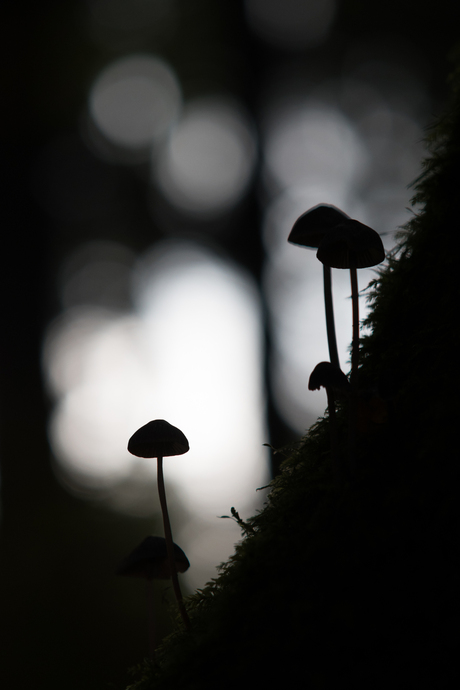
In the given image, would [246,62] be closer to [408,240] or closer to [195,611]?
[408,240]

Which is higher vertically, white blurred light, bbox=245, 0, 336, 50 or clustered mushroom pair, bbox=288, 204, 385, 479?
white blurred light, bbox=245, 0, 336, 50

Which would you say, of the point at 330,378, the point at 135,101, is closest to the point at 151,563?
the point at 330,378

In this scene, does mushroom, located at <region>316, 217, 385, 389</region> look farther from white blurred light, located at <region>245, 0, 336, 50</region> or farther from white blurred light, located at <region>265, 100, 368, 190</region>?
white blurred light, located at <region>245, 0, 336, 50</region>

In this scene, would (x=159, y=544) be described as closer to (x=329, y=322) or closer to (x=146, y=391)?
(x=329, y=322)

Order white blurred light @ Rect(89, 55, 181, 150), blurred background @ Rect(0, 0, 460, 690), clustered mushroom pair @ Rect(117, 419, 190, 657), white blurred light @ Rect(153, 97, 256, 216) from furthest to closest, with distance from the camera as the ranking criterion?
white blurred light @ Rect(89, 55, 181, 150) → white blurred light @ Rect(153, 97, 256, 216) → blurred background @ Rect(0, 0, 460, 690) → clustered mushroom pair @ Rect(117, 419, 190, 657)

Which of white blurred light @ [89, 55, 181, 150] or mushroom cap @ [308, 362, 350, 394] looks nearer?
mushroom cap @ [308, 362, 350, 394]

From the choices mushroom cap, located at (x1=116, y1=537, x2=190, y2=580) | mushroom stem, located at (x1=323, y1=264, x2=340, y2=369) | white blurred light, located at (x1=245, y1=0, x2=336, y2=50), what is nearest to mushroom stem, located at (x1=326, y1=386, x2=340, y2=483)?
mushroom stem, located at (x1=323, y1=264, x2=340, y2=369)

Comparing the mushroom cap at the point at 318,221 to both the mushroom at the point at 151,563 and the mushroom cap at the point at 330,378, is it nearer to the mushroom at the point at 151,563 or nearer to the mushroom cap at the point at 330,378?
the mushroom cap at the point at 330,378
